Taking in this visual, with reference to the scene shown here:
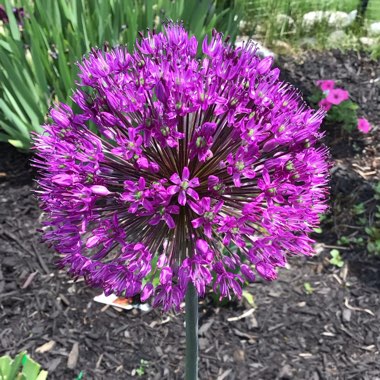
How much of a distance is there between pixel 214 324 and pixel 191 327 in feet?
3.77

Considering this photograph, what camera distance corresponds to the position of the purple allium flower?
119 cm

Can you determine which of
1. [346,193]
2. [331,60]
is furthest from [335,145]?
[331,60]

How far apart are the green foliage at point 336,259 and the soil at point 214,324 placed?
29mm

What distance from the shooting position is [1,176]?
3.20 metres

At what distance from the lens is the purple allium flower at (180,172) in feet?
3.91

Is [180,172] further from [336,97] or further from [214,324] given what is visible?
[336,97]

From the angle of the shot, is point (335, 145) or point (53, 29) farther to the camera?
point (335, 145)

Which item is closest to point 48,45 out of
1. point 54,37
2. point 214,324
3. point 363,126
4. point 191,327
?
point 54,37

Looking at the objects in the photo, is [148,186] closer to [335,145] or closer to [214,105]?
[214,105]

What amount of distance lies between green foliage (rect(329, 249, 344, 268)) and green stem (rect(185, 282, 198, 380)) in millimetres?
1578

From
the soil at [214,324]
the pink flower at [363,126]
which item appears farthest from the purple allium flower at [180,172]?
the pink flower at [363,126]

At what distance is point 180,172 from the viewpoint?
53.7 inches

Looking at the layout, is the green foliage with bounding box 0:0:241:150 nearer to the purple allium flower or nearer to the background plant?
the background plant

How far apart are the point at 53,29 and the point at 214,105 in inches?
76.5
